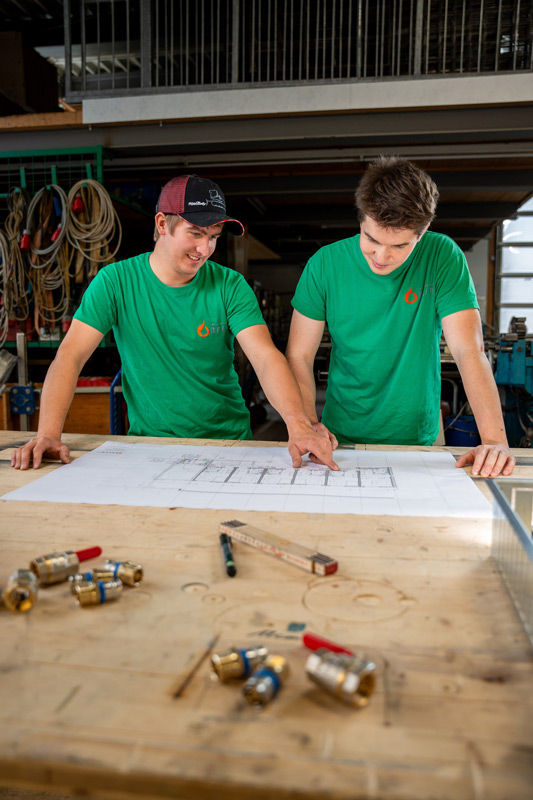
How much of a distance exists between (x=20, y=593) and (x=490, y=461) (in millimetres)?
1079

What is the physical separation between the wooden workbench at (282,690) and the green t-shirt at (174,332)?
3.25 feet

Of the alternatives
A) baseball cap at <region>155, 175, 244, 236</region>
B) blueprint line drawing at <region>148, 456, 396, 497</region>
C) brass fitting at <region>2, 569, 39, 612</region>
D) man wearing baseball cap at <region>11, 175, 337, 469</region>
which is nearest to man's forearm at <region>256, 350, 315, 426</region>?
man wearing baseball cap at <region>11, 175, 337, 469</region>

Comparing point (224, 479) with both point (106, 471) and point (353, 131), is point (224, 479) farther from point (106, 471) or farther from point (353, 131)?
point (353, 131)

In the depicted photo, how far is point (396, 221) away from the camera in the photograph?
1.57m

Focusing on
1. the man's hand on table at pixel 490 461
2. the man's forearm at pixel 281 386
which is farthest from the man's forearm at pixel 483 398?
the man's forearm at pixel 281 386

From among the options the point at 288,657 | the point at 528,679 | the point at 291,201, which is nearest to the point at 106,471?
the point at 288,657

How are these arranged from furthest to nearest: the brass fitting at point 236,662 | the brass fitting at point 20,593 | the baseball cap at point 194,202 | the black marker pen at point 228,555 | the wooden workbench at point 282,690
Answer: the baseball cap at point 194,202, the black marker pen at point 228,555, the brass fitting at point 20,593, the brass fitting at point 236,662, the wooden workbench at point 282,690

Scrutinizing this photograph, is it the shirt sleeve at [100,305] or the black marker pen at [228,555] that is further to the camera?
the shirt sleeve at [100,305]

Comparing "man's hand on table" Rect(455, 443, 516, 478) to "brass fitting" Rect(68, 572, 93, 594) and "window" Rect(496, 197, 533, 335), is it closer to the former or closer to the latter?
"brass fitting" Rect(68, 572, 93, 594)

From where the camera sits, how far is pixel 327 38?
4.87 meters

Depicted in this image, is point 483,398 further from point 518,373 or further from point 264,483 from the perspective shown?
point 518,373

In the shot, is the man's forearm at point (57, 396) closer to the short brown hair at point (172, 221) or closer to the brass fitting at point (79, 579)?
the short brown hair at point (172, 221)

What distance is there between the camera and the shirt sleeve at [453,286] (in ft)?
5.93

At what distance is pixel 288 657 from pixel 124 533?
1.48 ft
